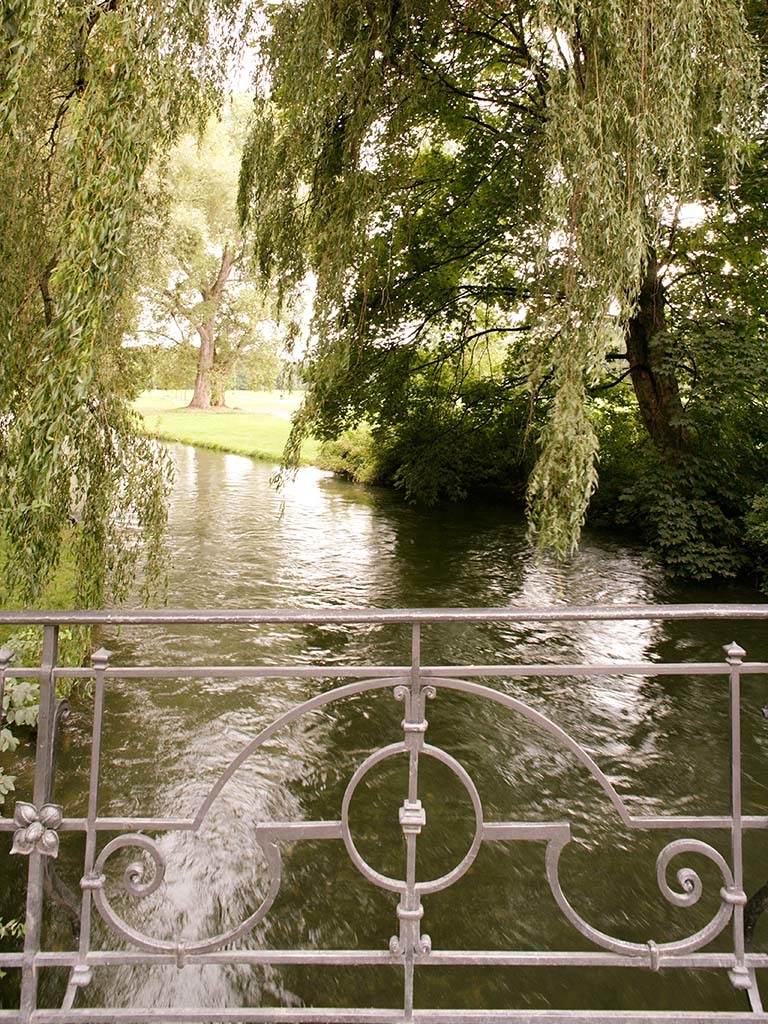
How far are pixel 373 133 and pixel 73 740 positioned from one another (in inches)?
206

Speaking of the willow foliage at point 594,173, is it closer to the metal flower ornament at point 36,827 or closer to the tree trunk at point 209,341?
the metal flower ornament at point 36,827

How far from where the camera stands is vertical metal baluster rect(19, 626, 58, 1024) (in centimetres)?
194

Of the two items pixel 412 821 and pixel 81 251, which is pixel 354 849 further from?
pixel 81 251

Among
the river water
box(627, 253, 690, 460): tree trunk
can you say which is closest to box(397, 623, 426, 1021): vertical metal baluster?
the river water

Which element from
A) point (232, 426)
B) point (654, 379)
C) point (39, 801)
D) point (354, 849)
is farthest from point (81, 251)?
point (232, 426)

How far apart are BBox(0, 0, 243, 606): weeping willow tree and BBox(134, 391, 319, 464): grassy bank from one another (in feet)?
51.3

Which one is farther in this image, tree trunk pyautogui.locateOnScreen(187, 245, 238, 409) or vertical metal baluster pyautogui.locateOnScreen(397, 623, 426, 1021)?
tree trunk pyautogui.locateOnScreen(187, 245, 238, 409)

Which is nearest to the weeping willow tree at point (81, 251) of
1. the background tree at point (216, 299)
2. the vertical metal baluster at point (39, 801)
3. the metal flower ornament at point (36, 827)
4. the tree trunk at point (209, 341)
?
the vertical metal baluster at point (39, 801)

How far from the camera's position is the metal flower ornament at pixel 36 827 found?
6.34ft

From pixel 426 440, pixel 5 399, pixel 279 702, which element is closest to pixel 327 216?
pixel 5 399

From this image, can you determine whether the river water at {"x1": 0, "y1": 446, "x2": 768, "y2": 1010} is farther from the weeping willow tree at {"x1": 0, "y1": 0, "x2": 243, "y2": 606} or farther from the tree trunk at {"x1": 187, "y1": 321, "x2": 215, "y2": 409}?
the tree trunk at {"x1": 187, "y1": 321, "x2": 215, "y2": 409}

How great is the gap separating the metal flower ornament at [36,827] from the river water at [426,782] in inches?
81.1

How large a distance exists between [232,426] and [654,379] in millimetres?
22655

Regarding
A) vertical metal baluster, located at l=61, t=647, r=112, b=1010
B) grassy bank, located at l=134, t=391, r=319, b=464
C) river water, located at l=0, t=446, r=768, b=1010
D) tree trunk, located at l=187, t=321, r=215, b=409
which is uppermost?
tree trunk, located at l=187, t=321, r=215, b=409
